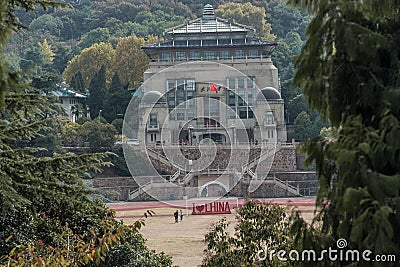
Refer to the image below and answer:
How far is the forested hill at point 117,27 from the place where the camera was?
69.6 meters

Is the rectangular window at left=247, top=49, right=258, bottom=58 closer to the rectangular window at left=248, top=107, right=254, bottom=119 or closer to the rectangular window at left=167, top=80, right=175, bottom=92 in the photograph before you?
the rectangular window at left=248, top=107, right=254, bottom=119

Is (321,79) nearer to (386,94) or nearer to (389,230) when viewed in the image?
(386,94)

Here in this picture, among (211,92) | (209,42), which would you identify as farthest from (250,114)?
(209,42)

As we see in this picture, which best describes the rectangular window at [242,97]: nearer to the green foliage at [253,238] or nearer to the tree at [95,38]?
the green foliage at [253,238]

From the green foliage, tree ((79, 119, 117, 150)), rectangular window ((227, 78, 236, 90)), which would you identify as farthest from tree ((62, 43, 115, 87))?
the green foliage

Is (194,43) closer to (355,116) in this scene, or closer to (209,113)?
(209,113)

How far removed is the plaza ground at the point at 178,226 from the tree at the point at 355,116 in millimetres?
9058

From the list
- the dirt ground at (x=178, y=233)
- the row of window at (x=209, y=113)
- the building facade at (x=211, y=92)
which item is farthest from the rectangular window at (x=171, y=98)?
the dirt ground at (x=178, y=233)

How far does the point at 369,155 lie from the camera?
425cm

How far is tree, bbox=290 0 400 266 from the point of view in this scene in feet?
13.7

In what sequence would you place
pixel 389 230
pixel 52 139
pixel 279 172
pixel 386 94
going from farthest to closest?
pixel 279 172
pixel 52 139
pixel 386 94
pixel 389 230

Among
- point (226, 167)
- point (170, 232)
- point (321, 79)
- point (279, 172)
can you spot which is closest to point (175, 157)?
point (226, 167)

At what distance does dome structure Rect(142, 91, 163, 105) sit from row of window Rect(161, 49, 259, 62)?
13.7ft

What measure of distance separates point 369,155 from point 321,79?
2.32 feet
